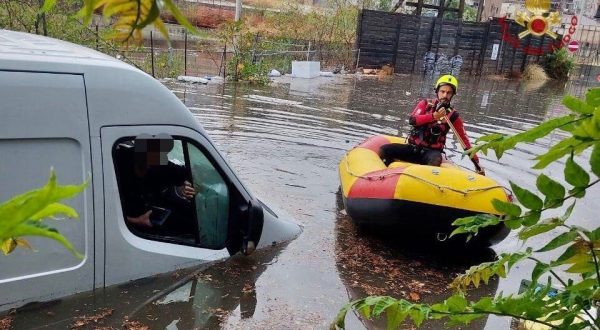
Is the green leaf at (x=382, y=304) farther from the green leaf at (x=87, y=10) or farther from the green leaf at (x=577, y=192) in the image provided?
the green leaf at (x=87, y=10)

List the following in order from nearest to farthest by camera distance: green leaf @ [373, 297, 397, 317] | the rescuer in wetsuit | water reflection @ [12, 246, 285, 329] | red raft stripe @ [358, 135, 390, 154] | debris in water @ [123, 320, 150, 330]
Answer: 1. green leaf @ [373, 297, 397, 317]
2. water reflection @ [12, 246, 285, 329]
3. debris in water @ [123, 320, 150, 330]
4. the rescuer in wetsuit
5. red raft stripe @ [358, 135, 390, 154]

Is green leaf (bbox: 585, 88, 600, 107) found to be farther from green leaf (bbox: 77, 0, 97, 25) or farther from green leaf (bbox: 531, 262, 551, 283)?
green leaf (bbox: 77, 0, 97, 25)

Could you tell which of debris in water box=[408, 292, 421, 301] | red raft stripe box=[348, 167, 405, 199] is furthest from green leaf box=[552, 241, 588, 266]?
red raft stripe box=[348, 167, 405, 199]

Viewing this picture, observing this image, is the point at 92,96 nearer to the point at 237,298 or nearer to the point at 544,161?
the point at 237,298

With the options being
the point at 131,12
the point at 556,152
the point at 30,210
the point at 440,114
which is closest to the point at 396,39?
the point at 440,114

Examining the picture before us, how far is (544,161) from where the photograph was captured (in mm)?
1133

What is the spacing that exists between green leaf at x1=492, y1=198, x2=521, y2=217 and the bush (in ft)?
123

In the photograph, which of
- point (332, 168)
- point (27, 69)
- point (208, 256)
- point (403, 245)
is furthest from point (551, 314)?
point (332, 168)

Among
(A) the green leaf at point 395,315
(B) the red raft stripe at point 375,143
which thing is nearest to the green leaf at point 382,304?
(A) the green leaf at point 395,315

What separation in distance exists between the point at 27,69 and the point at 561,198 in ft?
10.0

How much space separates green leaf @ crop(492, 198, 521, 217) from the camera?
1.27 metres

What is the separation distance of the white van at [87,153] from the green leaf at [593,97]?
273 centimetres

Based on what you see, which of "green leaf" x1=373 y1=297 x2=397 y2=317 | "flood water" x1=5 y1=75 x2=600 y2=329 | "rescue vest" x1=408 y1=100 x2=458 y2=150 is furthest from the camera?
"rescue vest" x1=408 y1=100 x2=458 y2=150

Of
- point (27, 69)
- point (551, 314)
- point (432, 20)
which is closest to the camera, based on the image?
point (551, 314)
